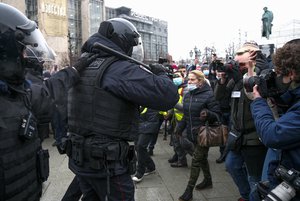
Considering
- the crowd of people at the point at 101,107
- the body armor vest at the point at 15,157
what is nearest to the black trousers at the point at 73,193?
the crowd of people at the point at 101,107

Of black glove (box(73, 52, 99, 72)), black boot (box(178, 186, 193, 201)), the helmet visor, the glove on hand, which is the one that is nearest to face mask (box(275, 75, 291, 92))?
black glove (box(73, 52, 99, 72))

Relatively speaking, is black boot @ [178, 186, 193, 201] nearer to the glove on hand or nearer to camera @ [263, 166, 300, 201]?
the glove on hand

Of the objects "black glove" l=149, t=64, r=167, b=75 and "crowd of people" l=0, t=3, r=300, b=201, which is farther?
"black glove" l=149, t=64, r=167, b=75

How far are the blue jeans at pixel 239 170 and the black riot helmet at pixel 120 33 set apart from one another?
191 cm

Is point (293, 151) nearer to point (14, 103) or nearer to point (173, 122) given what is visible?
point (14, 103)

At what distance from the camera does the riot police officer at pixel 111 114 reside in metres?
2.57

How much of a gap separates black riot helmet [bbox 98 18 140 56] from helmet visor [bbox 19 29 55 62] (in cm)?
57

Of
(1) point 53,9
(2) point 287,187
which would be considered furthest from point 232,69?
(1) point 53,9

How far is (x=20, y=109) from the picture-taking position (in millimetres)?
2080

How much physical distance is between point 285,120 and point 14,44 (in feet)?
5.86

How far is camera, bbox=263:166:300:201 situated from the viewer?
2.04 meters

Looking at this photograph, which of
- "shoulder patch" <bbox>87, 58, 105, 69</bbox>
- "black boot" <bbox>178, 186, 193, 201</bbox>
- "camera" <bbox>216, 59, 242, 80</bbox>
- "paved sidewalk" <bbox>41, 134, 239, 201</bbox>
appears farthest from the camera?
"paved sidewalk" <bbox>41, 134, 239, 201</bbox>

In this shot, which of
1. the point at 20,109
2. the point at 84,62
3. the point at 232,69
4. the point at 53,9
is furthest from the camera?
the point at 53,9

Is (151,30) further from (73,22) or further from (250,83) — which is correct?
(250,83)
